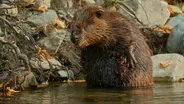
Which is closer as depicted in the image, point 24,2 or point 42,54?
point 42,54

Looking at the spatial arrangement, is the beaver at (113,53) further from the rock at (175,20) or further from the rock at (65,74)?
the rock at (175,20)

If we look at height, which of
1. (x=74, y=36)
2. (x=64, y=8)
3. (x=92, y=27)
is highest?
(x=64, y=8)

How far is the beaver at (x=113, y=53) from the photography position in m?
9.54

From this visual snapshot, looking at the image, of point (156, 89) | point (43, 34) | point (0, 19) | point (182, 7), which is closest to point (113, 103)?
point (156, 89)

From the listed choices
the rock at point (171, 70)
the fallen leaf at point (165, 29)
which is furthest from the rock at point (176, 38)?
the rock at point (171, 70)

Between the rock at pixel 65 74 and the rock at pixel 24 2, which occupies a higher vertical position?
the rock at pixel 24 2

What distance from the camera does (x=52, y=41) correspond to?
11492 mm

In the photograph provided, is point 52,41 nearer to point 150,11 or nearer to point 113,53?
point 113,53

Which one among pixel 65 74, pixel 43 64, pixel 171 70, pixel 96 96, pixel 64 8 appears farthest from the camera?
pixel 64 8

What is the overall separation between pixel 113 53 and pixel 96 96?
4.38 feet

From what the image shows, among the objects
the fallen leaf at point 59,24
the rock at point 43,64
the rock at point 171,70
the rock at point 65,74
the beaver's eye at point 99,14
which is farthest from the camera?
the fallen leaf at point 59,24

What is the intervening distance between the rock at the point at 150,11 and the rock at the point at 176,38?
0.56m

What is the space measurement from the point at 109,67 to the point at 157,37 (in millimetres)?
4400

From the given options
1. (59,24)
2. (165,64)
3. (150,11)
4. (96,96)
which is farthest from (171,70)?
(150,11)
